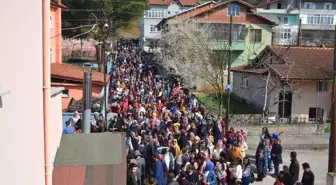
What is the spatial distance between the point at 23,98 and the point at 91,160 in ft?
7.81

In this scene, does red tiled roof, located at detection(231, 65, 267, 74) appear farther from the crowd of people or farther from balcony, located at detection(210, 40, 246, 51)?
the crowd of people

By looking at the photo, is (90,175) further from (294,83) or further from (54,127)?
(294,83)

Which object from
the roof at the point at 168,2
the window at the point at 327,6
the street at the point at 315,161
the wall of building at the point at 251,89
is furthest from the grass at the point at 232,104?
the window at the point at 327,6

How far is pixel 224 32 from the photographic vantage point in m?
41.4

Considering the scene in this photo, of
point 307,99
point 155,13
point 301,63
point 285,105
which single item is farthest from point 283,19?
point 285,105

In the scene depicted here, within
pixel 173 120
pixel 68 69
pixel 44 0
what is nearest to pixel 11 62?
pixel 44 0

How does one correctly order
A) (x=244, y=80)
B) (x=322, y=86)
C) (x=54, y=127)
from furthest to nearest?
(x=244, y=80) → (x=322, y=86) → (x=54, y=127)

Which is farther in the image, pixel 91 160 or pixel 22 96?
pixel 91 160

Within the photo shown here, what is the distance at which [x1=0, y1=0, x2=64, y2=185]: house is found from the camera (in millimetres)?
3556

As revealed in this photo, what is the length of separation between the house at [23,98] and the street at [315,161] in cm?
1049

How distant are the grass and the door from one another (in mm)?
1833

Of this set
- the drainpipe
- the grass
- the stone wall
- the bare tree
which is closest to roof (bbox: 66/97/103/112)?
the stone wall

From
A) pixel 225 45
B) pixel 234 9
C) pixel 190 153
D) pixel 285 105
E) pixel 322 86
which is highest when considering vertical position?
pixel 234 9

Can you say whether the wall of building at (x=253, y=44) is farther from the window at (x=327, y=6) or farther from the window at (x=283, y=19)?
the window at (x=327, y=6)
